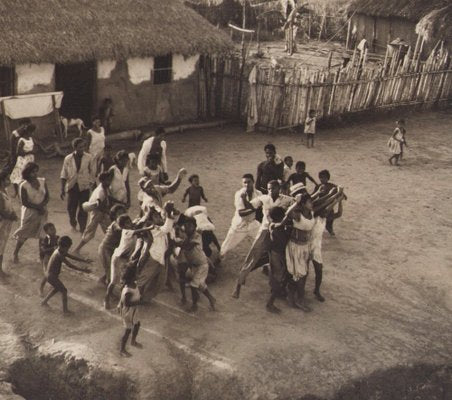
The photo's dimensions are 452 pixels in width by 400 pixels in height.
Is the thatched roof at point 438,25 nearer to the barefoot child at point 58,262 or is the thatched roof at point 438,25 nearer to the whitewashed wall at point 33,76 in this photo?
the whitewashed wall at point 33,76

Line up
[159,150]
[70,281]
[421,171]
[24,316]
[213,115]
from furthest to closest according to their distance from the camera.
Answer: [213,115], [421,171], [159,150], [70,281], [24,316]

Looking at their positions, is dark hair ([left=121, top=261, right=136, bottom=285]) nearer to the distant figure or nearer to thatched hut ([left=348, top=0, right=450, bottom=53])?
the distant figure

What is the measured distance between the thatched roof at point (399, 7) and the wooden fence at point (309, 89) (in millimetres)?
4050

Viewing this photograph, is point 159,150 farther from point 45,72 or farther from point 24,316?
point 45,72

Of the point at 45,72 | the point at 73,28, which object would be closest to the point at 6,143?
the point at 45,72

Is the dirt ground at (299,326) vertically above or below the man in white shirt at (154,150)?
below

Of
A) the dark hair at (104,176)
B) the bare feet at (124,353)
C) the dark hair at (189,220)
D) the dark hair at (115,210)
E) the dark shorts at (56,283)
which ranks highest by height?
the dark hair at (104,176)

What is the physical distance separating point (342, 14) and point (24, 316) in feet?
75.7

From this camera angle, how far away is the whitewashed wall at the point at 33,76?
39.5 ft

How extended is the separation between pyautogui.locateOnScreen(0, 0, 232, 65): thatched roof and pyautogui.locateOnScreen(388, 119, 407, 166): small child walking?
4.28 meters

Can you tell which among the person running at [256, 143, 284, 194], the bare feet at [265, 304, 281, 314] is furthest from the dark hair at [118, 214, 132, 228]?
the person running at [256, 143, 284, 194]

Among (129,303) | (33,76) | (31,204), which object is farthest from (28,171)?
(33,76)

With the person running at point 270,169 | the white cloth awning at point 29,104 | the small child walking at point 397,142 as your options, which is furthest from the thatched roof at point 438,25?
the person running at point 270,169

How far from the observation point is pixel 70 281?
25.2 ft
